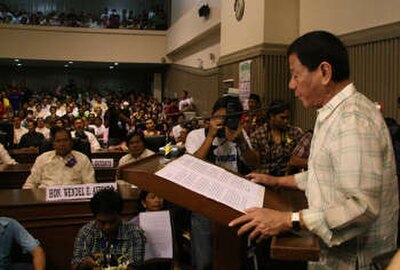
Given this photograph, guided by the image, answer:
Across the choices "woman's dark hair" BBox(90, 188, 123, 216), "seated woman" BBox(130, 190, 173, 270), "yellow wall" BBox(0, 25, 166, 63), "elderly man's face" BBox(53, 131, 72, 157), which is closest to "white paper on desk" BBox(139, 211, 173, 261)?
"seated woman" BBox(130, 190, 173, 270)

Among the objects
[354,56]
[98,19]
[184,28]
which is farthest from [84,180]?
[98,19]

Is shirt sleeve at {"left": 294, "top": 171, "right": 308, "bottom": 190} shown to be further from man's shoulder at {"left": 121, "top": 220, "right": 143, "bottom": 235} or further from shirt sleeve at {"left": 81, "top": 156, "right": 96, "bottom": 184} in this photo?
shirt sleeve at {"left": 81, "top": 156, "right": 96, "bottom": 184}

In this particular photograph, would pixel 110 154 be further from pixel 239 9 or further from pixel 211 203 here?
pixel 211 203

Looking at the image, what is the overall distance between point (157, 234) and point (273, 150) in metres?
1.46

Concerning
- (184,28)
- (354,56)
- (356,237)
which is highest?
(184,28)

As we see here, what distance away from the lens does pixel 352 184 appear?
1290 millimetres

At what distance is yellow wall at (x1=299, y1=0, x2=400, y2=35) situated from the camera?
16.9 feet

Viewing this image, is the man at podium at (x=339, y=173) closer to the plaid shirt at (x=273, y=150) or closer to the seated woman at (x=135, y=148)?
the plaid shirt at (x=273, y=150)

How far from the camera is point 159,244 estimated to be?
3082mm

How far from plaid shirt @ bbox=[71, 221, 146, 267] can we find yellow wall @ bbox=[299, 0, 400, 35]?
3745mm

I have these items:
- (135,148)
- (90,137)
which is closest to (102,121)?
(90,137)

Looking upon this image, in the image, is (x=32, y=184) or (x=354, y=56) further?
(x=354, y=56)

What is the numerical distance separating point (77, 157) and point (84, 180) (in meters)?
0.25

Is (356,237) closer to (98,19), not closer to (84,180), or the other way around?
(84,180)
